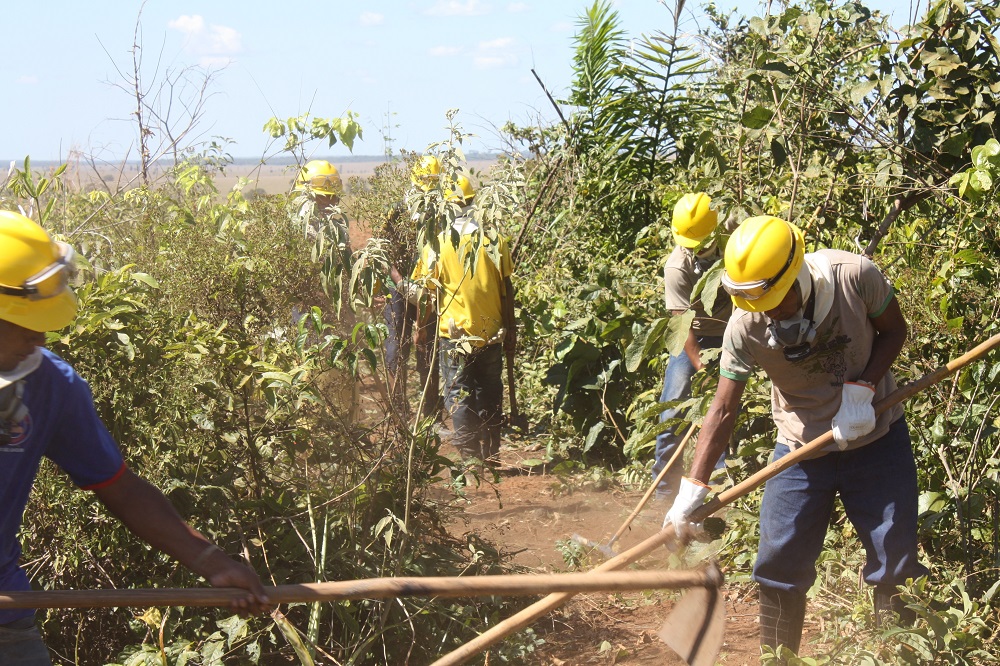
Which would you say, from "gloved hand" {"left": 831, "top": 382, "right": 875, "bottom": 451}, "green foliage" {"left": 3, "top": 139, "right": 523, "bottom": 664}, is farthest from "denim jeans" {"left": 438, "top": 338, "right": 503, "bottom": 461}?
"gloved hand" {"left": 831, "top": 382, "right": 875, "bottom": 451}

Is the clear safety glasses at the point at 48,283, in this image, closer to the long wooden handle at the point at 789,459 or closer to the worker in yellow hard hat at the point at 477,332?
the long wooden handle at the point at 789,459

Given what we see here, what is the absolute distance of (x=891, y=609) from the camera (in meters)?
3.31

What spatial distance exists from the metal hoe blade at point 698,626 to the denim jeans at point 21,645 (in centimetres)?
189

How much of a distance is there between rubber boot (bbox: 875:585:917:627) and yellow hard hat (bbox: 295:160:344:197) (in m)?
2.97

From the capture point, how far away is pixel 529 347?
7.21 meters

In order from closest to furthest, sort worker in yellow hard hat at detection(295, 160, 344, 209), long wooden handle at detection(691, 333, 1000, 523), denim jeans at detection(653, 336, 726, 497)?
1. long wooden handle at detection(691, 333, 1000, 523)
2. denim jeans at detection(653, 336, 726, 497)
3. worker in yellow hard hat at detection(295, 160, 344, 209)

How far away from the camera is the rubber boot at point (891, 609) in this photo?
3285mm

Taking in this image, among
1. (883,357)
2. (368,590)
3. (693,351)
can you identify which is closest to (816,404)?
(883,357)

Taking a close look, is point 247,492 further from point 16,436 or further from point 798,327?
point 798,327

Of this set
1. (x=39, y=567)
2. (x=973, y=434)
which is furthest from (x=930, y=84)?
(x=39, y=567)

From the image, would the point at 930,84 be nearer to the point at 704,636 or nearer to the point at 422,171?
the point at 422,171

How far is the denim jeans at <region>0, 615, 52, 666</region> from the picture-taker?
2.29 meters

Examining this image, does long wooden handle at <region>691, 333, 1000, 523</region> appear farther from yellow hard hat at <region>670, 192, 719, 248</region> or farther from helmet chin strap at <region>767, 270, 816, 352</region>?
yellow hard hat at <region>670, 192, 719, 248</region>

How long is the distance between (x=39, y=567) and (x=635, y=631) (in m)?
2.40
